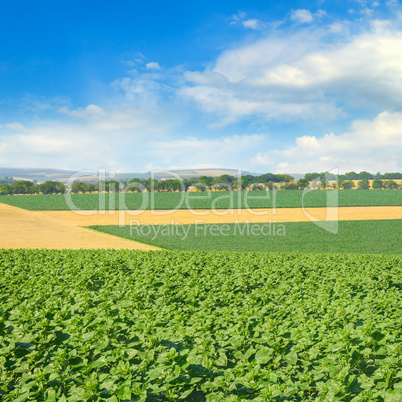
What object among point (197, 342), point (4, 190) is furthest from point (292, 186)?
point (197, 342)

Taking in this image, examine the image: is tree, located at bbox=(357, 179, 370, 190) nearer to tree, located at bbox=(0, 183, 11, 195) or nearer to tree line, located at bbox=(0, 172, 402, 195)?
tree line, located at bbox=(0, 172, 402, 195)

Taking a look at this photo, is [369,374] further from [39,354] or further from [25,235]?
[25,235]

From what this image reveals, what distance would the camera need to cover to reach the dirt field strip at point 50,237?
27047mm

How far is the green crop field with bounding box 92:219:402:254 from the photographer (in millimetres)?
28594

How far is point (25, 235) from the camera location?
103 feet

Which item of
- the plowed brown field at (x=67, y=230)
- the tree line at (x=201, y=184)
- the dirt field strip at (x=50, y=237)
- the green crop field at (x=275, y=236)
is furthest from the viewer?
the tree line at (x=201, y=184)

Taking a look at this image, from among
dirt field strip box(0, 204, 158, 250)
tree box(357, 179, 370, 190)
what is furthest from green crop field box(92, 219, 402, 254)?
tree box(357, 179, 370, 190)

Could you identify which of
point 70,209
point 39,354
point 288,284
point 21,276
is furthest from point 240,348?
point 70,209

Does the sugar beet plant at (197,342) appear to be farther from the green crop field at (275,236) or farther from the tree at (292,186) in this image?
the tree at (292,186)

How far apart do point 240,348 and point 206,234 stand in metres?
29.7

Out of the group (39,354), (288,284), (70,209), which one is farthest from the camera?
(70,209)

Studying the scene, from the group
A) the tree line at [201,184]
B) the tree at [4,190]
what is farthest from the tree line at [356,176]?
the tree at [4,190]

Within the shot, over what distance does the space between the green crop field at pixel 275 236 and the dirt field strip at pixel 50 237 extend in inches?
86.1

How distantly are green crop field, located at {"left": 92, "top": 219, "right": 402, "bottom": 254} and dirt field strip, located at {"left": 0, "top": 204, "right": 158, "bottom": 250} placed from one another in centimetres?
219
